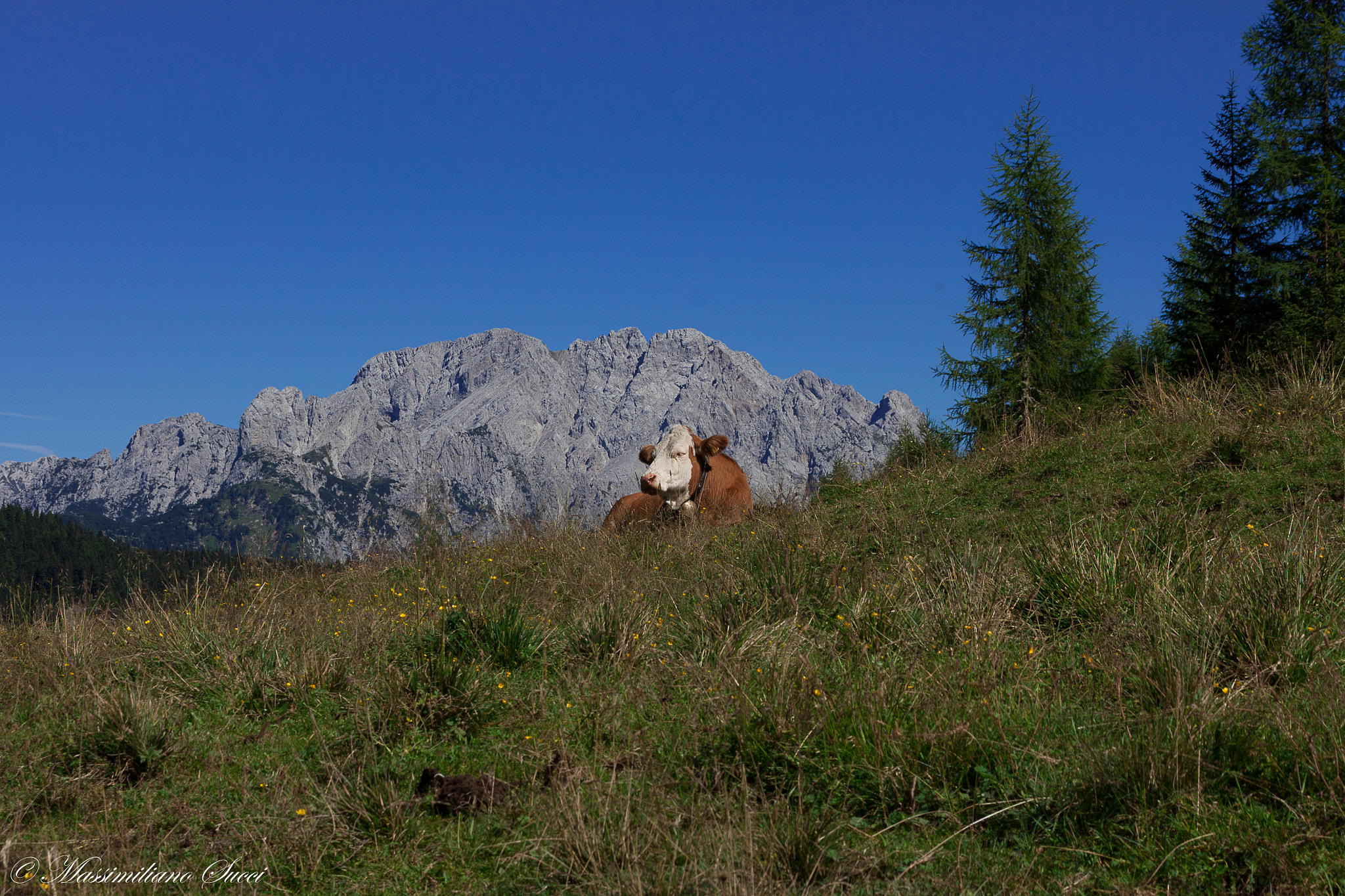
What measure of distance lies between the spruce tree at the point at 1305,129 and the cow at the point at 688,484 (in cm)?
1502

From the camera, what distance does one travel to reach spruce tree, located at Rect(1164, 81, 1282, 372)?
20.1 metres

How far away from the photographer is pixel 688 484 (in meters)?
10.7

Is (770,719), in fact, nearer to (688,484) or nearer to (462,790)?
(462,790)

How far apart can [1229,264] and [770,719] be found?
23.2m

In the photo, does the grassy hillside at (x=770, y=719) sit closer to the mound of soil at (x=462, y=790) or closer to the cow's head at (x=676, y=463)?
the mound of soil at (x=462, y=790)

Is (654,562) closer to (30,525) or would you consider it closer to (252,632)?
(252,632)

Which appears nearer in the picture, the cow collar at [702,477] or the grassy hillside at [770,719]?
the grassy hillside at [770,719]

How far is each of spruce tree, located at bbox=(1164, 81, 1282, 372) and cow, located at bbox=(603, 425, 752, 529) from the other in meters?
14.3

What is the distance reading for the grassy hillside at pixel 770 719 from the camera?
2.97 meters

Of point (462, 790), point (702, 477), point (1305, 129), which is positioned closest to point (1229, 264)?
point (1305, 129)

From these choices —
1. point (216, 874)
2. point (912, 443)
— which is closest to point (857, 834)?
point (216, 874)

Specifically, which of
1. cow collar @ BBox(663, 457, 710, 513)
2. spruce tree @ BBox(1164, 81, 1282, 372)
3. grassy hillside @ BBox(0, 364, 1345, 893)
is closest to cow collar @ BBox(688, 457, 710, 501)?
cow collar @ BBox(663, 457, 710, 513)

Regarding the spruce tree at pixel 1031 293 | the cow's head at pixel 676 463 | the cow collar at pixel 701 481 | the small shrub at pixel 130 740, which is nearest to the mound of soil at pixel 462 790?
the small shrub at pixel 130 740

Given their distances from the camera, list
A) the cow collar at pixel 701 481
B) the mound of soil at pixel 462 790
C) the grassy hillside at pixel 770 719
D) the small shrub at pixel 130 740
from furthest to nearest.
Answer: the cow collar at pixel 701 481, the small shrub at pixel 130 740, the mound of soil at pixel 462 790, the grassy hillside at pixel 770 719
